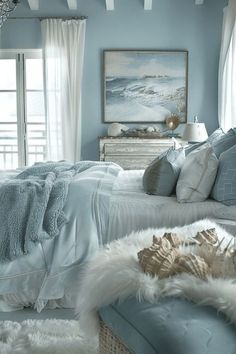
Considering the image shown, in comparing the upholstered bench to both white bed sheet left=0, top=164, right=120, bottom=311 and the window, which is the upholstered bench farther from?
the window

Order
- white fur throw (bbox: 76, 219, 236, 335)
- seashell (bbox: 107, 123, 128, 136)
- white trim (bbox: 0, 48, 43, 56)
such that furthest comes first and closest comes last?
white trim (bbox: 0, 48, 43, 56)
seashell (bbox: 107, 123, 128, 136)
white fur throw (bbox: 76, 219, 236, 335)

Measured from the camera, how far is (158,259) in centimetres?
190

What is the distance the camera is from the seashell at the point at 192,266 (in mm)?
1856

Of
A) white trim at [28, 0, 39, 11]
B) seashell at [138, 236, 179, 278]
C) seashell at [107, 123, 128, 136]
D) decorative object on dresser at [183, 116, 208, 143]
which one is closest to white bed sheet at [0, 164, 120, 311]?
seashell at [138, 236, 179, 278]

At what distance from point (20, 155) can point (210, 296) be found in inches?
228

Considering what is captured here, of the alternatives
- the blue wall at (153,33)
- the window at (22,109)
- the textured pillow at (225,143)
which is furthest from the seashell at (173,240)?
the window at (22,109)

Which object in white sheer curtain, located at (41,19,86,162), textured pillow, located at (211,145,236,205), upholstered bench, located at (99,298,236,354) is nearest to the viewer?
upholstered bench, located at (99,298,236,354)

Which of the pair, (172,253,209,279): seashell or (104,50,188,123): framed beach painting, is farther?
(104,50,188,123): framed beach painting

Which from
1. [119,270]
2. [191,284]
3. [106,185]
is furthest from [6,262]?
[191,284]

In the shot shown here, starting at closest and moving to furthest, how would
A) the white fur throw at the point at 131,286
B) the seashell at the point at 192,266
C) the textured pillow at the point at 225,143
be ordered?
the white fur throw at the point at 131,286
the seashell at the point at 192,266
the textured pillow at the point at 225,143

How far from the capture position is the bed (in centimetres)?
313

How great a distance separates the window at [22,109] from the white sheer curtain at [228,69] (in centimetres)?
238

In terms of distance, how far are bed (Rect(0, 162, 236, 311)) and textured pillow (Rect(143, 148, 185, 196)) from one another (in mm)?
192

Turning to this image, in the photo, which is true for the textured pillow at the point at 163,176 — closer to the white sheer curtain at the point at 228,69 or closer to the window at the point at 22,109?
the white sheer curtain at the point at 228,69
